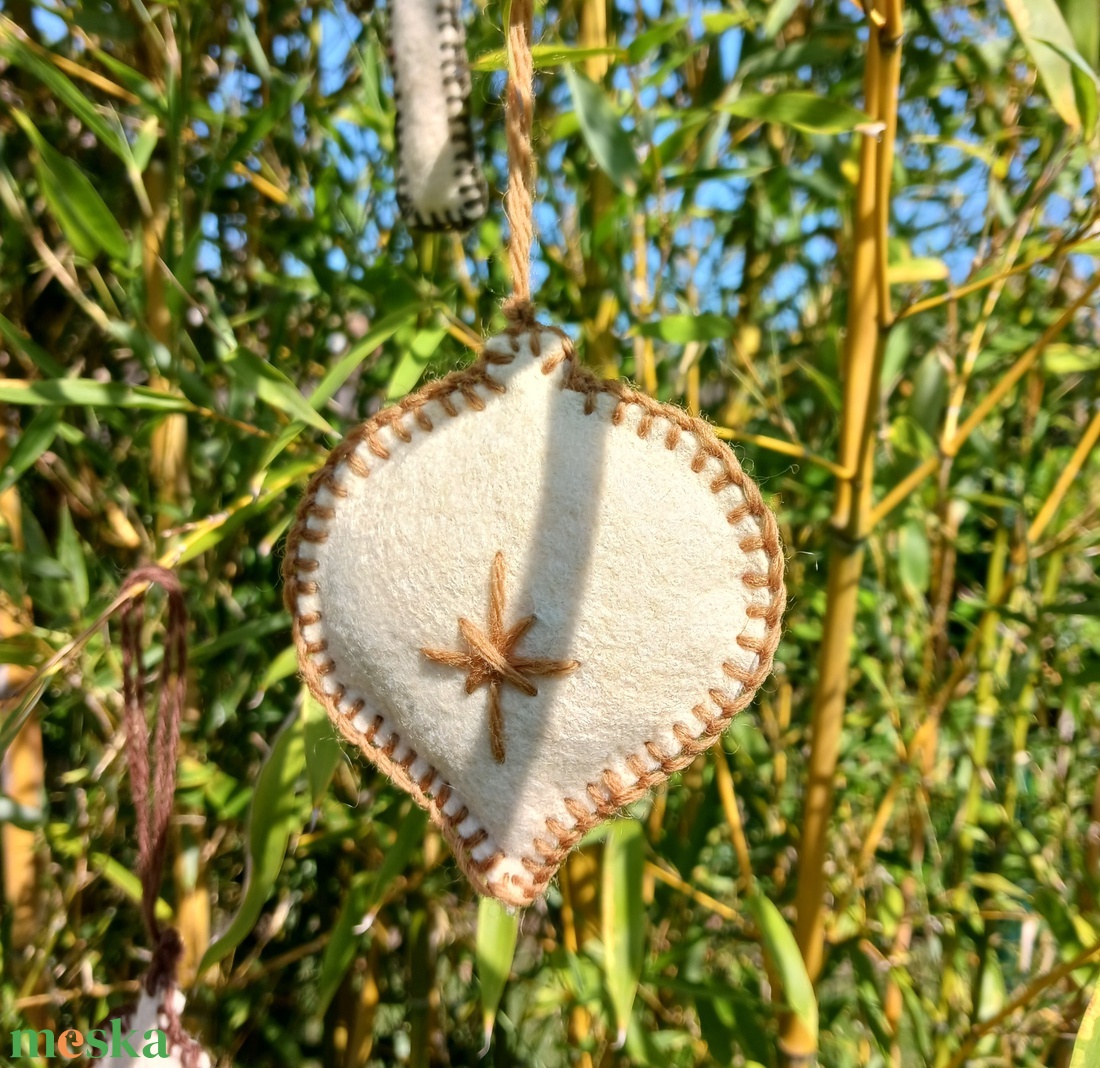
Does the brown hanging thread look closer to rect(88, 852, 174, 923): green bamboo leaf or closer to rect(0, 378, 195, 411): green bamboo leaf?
rect(0, 378, 195, 411): green bamboo leaf

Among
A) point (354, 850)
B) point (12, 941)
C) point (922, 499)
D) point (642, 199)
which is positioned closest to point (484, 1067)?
point (354, 850)

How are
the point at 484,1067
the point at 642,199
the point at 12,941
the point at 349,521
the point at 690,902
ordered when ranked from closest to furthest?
the point at 349,521, the point at 642,199, the point at 12,941, the point at 690,902, the point at 484,1067

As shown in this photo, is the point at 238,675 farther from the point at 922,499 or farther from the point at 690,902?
the point at 922,499

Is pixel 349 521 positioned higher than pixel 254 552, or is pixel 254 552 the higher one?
pixel 349 521

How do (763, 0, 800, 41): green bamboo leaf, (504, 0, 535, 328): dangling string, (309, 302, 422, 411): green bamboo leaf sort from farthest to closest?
1. (763, 0, 800, 41): green bamboo leaf
2. (309, 302, 422, 411): green bamboo leaf
3. (504, 0, 535, 328): dangling string

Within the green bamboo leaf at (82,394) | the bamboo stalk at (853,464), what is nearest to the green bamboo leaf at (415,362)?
the green bamboo leaf at (82,394)

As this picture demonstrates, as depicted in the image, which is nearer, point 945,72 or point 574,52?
point 574,52

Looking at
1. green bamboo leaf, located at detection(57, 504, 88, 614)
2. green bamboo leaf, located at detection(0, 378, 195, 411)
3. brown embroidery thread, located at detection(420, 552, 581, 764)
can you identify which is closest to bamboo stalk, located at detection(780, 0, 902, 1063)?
brown embroidery thread, located at detection(420, 552, 581, 764)
